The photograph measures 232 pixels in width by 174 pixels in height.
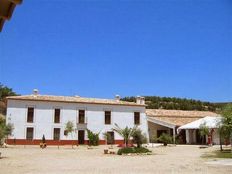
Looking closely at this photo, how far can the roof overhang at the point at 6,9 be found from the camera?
107 inches

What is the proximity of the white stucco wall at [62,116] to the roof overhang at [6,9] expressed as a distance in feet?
109

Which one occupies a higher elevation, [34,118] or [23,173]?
[34,118]

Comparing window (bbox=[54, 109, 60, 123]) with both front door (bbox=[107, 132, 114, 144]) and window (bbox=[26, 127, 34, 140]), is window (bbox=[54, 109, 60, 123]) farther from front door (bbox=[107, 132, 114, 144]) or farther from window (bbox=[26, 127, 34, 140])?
front door (bbox=[107, 132, 114, 144])

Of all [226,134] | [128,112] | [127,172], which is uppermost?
[128,112]

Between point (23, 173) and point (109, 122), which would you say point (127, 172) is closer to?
point (23, 173)

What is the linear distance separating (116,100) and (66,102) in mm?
7972

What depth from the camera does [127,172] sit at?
1109 cm

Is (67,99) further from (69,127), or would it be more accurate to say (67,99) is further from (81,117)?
(69,127)

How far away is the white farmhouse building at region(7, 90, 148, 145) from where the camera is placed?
114ft

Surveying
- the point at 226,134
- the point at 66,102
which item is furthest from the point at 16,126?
the point at 226,134

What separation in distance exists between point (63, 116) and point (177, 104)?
35985 millimetres

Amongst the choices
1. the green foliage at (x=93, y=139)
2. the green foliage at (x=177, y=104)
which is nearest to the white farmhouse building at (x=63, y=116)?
the green foliage at (x=93, y=139)

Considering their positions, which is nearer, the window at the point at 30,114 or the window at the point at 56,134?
the window at the point at 30,114

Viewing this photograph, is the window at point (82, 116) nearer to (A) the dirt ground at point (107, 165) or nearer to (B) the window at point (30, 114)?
(B) the window at point (30, 114)
